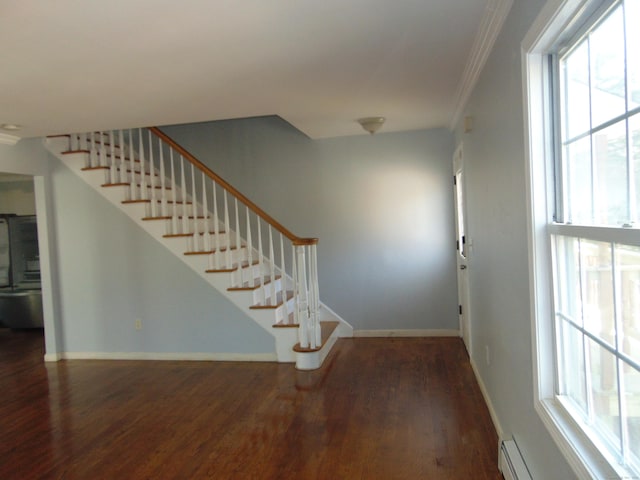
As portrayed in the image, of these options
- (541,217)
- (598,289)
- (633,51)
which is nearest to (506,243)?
(541,217)

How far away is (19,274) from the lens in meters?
6.72

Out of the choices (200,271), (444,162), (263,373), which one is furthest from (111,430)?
(444,162)

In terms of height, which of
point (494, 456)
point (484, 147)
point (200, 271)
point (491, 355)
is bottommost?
point (494, 456)

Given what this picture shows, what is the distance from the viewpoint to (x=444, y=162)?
5.06 metres

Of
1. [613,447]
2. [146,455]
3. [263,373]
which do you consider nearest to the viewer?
[613,447]

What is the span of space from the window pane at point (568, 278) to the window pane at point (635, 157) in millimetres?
404

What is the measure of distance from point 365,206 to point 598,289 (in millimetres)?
3963

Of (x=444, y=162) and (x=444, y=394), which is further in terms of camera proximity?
(x=444, y=162)

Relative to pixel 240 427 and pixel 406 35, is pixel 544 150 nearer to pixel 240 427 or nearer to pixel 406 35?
pixel 406 35

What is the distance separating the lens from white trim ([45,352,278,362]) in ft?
15.1

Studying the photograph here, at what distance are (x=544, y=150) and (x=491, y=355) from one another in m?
1.69

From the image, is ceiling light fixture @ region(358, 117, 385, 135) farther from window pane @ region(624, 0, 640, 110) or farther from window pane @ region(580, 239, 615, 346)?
window pane @ region(624, 0, 640, 110)

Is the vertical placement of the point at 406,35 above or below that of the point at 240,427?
above

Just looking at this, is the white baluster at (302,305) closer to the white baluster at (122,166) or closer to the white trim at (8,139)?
the white baluster at (122,166)
